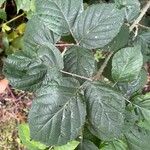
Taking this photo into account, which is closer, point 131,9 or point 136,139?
point 136,139

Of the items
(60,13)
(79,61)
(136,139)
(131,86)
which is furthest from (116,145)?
(60,13)

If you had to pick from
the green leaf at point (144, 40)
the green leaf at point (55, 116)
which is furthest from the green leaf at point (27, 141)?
the green leaf at point (144, 40)

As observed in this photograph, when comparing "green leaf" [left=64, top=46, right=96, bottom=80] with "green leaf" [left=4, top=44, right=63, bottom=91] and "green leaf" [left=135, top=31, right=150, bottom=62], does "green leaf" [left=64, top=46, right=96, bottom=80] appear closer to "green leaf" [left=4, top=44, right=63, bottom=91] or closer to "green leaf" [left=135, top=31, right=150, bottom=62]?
"green leaf" [left=4, top=44, right=63, bottom=91]

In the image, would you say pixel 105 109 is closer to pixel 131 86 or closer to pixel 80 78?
pixel 80 78

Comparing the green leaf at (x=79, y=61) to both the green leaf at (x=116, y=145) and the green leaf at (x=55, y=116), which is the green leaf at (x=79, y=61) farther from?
the green leaf at (x=116, y=145)

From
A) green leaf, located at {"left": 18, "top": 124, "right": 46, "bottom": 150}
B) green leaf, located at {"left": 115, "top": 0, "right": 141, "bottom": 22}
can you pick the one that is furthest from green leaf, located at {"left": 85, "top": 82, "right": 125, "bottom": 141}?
green leaf, located at {"left": 115, "top": 0, "right": 141, "bottom": 22}

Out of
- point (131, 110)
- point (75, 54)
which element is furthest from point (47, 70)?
point (131, 110)

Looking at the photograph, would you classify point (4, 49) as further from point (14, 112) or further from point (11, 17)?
point (14, 112)
